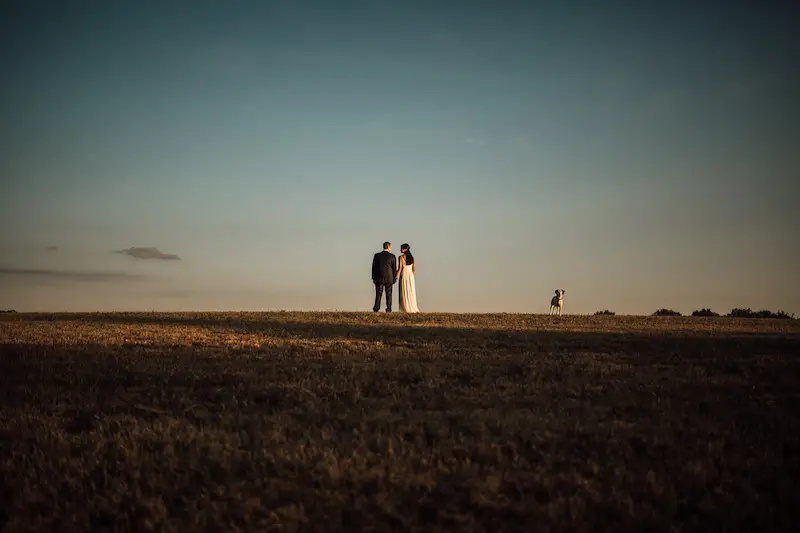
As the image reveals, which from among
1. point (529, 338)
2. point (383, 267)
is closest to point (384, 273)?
point (383, 267)

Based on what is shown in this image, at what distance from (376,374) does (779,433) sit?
656 cm

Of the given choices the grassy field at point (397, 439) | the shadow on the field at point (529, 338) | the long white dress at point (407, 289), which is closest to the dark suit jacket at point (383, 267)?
the long white dress at point (407, 289)

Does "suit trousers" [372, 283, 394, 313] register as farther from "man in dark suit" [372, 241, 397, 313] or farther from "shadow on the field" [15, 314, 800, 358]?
"shadow on the field" [15, 314, 800, 358]

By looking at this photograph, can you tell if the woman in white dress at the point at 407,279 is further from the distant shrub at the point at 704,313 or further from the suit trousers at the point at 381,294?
the distant shrub at the point at 704,313

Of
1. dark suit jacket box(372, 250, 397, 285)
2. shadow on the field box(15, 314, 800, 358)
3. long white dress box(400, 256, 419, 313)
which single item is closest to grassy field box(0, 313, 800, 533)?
shadow on the field box(15, 314, 800, 358)

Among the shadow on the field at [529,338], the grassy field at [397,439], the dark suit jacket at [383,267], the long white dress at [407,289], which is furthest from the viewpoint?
the long white dress at [407,289]

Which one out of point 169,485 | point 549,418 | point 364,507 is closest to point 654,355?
point 549,418

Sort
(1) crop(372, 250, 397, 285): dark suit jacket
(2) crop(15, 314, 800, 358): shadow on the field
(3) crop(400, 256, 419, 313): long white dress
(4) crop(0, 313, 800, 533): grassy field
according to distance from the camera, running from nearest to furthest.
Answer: (4) crop(0, 313, 800, 533): grassy field < (2) crop(15, 314, 800, 358): shadow on the field < (1) crop(372, 250, 397, 285): dark suit jacket < (3) crop(400, 256, 419, 313): long white dress

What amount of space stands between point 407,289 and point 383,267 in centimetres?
280

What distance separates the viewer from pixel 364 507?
20.2 ft

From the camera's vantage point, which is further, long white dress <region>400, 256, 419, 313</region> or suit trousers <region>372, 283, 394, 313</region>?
long white dress <region>400, 256, 419, 313</region>

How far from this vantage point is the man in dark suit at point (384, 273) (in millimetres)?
29109

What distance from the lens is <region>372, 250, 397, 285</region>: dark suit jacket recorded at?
1145 inches

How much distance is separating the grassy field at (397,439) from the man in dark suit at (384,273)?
1407cm
